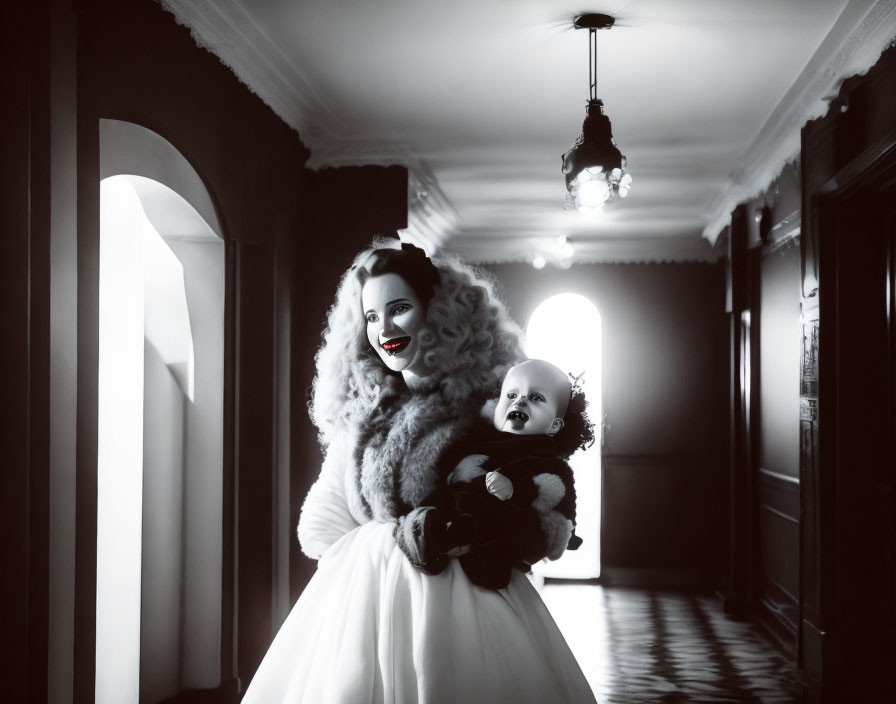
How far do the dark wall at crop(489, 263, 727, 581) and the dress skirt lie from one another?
6.40 m

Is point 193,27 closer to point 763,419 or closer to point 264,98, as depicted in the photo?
point 264,98

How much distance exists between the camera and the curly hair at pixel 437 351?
218 cm

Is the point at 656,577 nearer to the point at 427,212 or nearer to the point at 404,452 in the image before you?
the point at 427,212

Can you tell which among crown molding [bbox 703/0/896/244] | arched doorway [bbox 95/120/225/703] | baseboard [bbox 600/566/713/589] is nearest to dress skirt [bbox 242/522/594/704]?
arched doorway [bbox 95/120/225/703]

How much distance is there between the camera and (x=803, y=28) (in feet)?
11.2

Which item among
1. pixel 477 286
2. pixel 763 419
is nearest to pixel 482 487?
pixel 477 286

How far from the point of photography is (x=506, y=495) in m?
1.91

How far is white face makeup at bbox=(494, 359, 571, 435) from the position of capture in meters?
1.98

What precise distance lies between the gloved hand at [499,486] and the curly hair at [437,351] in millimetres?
246

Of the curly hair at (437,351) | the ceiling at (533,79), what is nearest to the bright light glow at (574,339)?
the ceiling at (533,79)

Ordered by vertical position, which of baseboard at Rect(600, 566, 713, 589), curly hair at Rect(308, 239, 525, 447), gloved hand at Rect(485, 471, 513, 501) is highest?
curly hair at Rect(308, 239, 525, 447)

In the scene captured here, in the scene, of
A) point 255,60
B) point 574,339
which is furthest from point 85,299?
point 574,339

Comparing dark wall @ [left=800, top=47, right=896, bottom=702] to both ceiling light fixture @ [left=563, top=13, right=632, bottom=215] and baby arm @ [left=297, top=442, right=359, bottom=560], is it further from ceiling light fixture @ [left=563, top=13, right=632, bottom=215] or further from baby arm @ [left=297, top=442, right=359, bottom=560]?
baby arm @ [left=297, top=442, right=359, bottom=560]

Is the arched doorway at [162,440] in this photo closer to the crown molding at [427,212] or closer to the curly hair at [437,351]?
the curly hair at [437,351]
